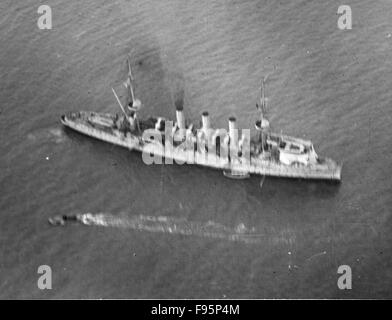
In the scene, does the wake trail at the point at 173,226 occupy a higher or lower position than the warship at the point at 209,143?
lower

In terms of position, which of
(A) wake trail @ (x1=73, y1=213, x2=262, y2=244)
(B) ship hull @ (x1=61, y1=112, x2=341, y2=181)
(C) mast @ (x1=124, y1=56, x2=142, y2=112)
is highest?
(C) mast @ (x1=124, y1=56, x2=142, y2=112)

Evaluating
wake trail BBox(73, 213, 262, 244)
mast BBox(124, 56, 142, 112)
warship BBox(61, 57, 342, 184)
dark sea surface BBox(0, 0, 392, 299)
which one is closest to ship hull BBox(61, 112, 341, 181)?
warship BBox(61, 57, 342, 184)

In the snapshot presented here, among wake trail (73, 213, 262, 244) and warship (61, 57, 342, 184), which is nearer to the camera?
wake trail (73, 213, 262, 244)

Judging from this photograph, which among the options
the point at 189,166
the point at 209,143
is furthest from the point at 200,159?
the point at 209,143

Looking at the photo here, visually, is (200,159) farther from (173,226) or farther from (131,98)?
(131,98)

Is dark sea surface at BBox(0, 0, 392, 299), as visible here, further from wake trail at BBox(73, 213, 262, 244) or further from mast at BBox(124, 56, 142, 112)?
mast at BBox(124, 56, 142, 112)

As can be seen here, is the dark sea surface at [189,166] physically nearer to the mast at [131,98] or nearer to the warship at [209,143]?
the warship at [209,143]

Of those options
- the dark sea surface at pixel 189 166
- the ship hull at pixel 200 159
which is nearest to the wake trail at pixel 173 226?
the dark sea surface at pixel 189 166
